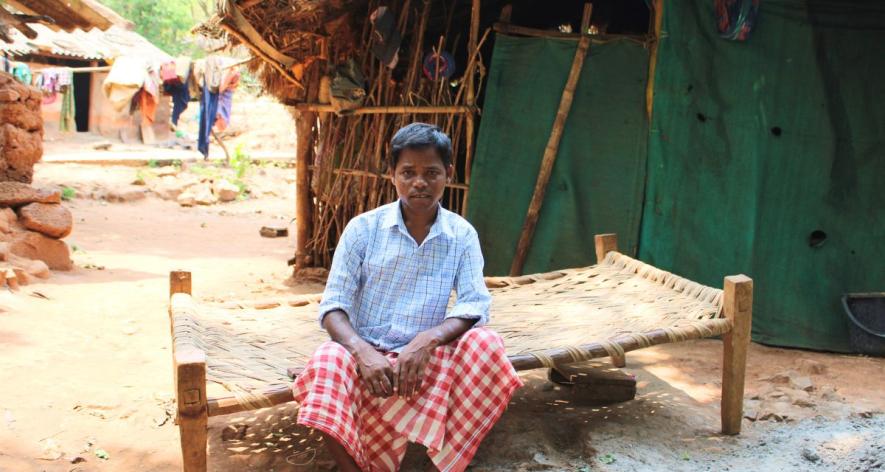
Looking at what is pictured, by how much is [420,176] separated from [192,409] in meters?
1.02

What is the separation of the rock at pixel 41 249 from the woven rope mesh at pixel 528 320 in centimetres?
367

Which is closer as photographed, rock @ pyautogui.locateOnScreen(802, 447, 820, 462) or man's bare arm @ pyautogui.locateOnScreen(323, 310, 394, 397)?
man's bare arm @ pyautogui.locateOnScreen(323, 310, 394, 397)

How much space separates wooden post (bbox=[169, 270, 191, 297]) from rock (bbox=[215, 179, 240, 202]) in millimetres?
9856

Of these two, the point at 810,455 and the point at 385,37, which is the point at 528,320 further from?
the point at 385,37

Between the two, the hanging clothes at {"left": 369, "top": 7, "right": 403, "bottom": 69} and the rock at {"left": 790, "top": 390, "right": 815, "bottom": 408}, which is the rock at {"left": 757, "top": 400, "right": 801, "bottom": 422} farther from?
the hanging clothes at {"left": 369, "top": 7, "right": 403, "bottom": 69}

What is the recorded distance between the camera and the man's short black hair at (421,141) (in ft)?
8.29

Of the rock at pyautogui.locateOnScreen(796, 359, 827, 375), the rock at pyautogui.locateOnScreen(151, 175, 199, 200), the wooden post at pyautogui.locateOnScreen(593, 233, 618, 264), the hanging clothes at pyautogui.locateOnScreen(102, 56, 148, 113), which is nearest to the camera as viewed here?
the rock at pyautogui.locateOnScreen(796, 359, 827, 375)

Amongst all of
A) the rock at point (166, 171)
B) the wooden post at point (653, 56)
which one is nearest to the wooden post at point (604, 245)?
the wooden post at point (653, 56)

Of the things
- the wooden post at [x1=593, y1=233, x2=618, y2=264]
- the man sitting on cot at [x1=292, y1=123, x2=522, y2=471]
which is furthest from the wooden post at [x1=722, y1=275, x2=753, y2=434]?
the wooden post at [x1=593, y1=233, x2=618, y2=264]

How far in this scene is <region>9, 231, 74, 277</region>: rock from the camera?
633cm

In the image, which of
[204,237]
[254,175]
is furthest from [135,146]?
[204,237]

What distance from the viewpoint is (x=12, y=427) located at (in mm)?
3176

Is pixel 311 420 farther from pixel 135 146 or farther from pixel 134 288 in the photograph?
pixel 135 146

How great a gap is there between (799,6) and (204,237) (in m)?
7.51
